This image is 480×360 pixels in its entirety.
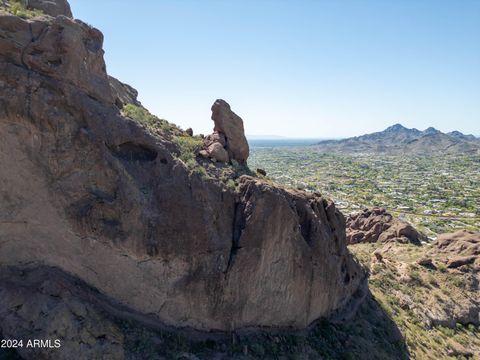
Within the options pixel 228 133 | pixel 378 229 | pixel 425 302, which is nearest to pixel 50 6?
pixel 228 133

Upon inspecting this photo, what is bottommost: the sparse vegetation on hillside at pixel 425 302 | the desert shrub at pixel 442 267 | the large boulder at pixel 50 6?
the sparse vegetation on hillside at pixel 425 302

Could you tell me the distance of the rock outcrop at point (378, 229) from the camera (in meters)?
52.6

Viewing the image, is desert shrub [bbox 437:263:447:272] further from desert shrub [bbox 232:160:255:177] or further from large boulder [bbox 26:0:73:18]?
large boulder [bbox 26:0:73:18]

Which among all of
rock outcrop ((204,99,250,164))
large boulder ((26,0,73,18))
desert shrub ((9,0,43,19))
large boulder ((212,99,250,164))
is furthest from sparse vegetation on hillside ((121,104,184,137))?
large boulder ((26,0,73,18))

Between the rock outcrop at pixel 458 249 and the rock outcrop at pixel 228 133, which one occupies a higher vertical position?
the rock outcrop at pixel 228 133

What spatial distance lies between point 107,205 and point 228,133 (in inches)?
399

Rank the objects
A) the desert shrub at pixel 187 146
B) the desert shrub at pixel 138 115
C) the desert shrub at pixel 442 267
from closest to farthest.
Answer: the desert shrub at pixel 138 115
the desert shrub at pixel 187 146
the desert shrub at pixel 442 267

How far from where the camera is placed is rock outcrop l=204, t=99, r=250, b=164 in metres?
24.0

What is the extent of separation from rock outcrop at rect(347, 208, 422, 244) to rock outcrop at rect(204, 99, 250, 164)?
37.8m

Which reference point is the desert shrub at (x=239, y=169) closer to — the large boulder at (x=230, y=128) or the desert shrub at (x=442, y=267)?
the large boulder at (x=230, y=128)

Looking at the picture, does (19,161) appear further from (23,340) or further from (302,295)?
(302,295)

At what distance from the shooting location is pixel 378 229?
56969mm

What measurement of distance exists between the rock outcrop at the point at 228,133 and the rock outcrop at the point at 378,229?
124ft

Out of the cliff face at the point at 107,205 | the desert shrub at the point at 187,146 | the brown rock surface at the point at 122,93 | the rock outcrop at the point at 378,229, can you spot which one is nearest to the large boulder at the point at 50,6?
the brown rock surface at the point at 122,93
